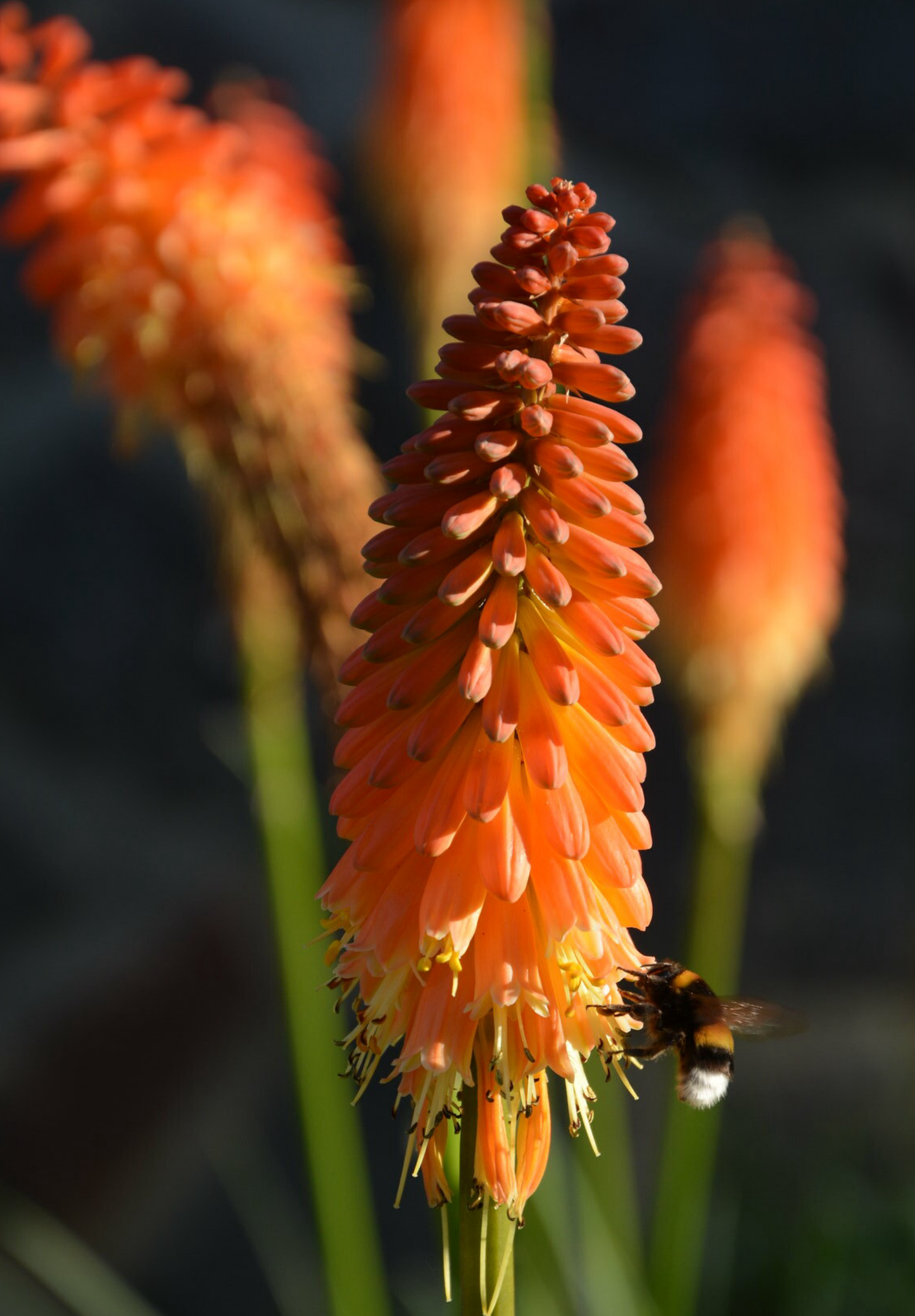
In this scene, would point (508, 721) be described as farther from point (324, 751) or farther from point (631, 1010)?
point (324, 751)

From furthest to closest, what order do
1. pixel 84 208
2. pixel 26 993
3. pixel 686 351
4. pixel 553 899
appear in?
pixel 26 993 → pixel 686 351 → pixel 84 208 → pixel 553 899

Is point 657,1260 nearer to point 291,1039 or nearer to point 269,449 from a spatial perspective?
point 291,1039

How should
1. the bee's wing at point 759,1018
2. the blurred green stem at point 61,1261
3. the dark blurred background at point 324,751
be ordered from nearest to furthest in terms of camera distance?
the bee's wing at point 759,1018 < the blurred green stem at point 61,1261 < the dark blurred background at point 324,751

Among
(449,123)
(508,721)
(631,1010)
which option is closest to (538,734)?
(508,721)

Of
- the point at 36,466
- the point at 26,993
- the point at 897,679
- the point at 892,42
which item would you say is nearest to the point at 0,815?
the point at 26,993

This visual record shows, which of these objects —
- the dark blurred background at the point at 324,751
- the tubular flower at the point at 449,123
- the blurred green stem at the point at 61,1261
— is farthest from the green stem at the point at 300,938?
the dark blurred background at the point at 324,751

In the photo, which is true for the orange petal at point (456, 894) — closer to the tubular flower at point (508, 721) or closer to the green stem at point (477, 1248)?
the tubular flower at point (508, 721)
